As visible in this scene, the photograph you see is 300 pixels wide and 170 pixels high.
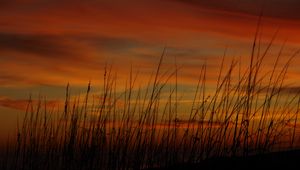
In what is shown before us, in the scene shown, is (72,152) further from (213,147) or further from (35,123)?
(213,147)

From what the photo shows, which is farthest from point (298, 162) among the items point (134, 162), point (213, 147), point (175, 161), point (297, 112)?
point (134, 162)

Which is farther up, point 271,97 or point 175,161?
point 271,97

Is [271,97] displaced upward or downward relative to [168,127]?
upward

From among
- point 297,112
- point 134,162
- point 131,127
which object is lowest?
point 134,162

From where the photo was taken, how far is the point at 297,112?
4.53 meters

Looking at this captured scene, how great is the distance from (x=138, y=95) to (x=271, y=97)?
1.37 meters

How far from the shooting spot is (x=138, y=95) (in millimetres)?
4848

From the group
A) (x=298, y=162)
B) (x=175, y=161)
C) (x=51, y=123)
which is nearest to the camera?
(x=298, y=162)

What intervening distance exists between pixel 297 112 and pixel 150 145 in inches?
60.8

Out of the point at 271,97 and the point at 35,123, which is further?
the point at 35,123

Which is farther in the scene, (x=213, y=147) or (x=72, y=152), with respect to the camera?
(x=72, y=152)

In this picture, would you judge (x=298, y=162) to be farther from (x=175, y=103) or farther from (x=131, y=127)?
(x=131, y=127)

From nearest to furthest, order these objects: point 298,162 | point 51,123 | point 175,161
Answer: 1. point 298,162
2. point 175,161
3. point 51,123

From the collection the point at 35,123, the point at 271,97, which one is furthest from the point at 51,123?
the point at 271,97
